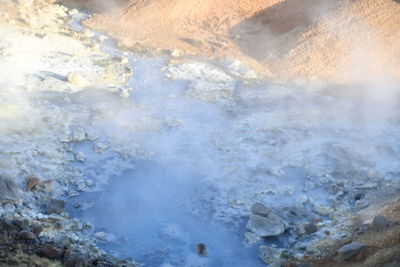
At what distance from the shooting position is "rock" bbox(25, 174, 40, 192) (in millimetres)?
6722

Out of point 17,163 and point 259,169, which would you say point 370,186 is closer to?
point 259,169

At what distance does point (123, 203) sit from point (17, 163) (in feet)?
5.73

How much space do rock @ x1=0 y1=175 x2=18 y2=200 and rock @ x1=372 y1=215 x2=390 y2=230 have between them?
4791 millimetres

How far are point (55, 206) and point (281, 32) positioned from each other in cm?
829

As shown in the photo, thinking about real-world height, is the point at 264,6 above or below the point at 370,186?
above

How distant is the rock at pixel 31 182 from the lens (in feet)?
22.1

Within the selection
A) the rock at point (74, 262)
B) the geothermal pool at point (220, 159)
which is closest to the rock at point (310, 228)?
the geothermal pool at point (220, 159)

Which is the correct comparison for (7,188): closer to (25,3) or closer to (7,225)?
(7,225)

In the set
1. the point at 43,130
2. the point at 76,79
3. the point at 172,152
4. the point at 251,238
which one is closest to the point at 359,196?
the point at 251,238

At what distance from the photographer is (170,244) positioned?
638 centimetres

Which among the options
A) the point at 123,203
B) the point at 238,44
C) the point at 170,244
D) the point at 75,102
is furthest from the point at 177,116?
the point at 238,44

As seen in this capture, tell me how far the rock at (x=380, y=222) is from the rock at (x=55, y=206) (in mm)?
4216

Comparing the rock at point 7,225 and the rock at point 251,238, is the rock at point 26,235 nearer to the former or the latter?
the rock at point 7,225

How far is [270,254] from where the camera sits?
611cm
